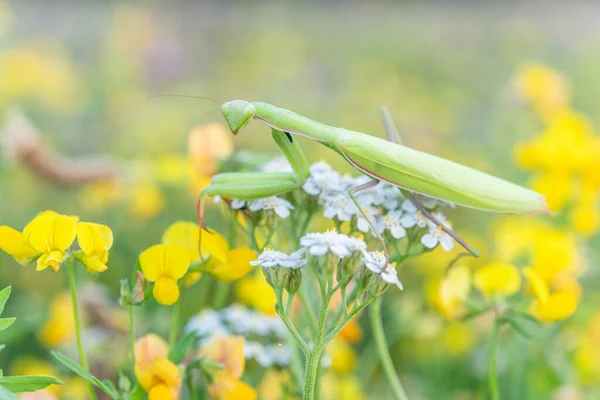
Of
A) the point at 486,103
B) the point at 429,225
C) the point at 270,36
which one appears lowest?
the point at 486,103

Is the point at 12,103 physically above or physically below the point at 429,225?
below

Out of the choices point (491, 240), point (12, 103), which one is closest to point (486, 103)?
point (491, 240)

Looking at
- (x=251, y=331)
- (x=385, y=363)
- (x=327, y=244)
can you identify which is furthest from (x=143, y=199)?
(x=327, y=244)

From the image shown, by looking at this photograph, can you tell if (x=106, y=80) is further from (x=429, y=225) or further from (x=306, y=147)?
(x=429, y=225)

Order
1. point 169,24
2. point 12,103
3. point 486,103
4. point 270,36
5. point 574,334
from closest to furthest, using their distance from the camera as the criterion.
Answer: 1. point 574,334
2. point 12,103
3. point 486,103
4. point 270,36
5. point 169,24

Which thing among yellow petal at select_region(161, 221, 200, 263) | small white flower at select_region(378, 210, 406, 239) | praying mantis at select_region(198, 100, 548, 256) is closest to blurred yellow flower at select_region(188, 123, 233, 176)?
praying mantis at select_region(198, 100, 548, 256)

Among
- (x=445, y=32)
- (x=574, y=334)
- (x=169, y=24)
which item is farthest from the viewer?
(x=445, y=32)

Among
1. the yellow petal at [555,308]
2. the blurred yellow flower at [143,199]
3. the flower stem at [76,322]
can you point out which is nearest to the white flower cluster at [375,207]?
the yellow petal at [555,308]
